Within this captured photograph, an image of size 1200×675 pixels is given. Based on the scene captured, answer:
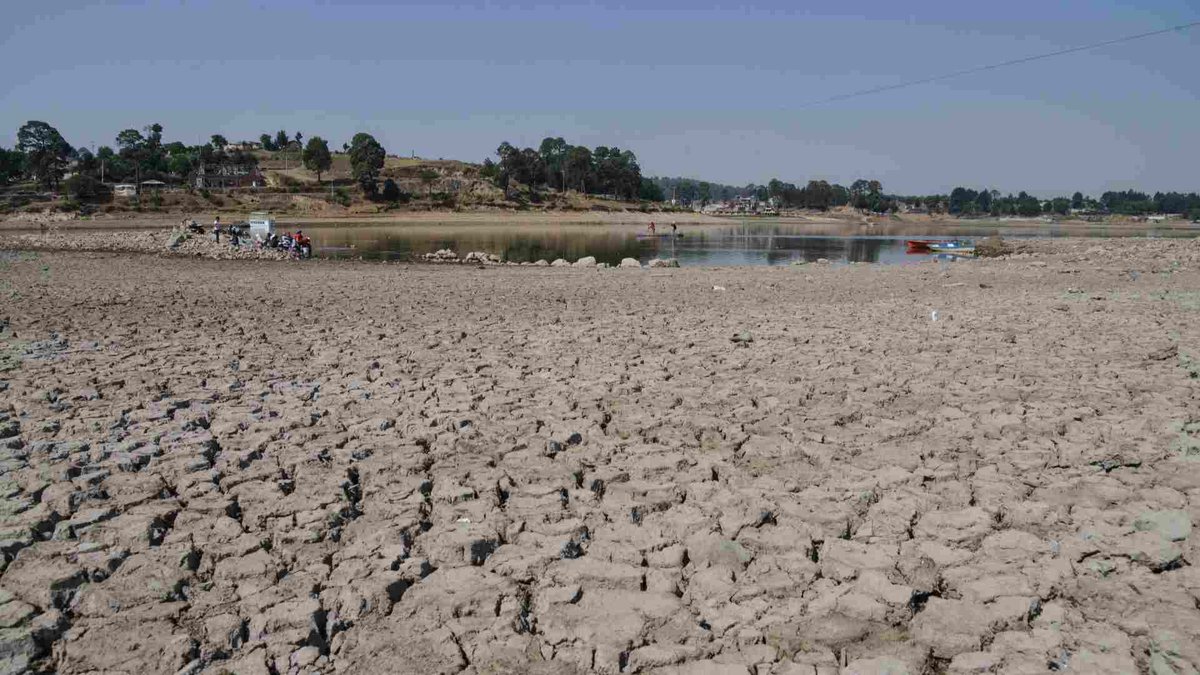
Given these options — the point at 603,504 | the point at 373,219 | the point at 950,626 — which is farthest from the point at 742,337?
the point at 373,219

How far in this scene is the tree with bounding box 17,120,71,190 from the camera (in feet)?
300

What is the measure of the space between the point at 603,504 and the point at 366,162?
345 feet

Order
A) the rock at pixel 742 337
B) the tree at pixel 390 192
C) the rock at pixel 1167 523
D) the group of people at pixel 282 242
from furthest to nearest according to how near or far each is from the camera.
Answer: the tree at pixel 390 192, the group of people at pixel 282 242, the rock at pixel 742 337, the rock at pixel 1167 523

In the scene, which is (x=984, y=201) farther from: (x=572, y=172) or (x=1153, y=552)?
(x=1153, y=552)

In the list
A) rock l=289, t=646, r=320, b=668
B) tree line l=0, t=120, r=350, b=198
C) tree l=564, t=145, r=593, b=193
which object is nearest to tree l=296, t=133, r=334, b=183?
tree line l=0, t=120, r=350, b=198

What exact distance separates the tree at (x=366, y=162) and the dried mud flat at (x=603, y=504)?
98241 mm

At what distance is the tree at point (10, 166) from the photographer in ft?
303

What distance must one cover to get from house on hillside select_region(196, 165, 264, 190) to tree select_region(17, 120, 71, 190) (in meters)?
15.5

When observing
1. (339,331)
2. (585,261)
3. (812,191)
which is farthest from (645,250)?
(812,191)

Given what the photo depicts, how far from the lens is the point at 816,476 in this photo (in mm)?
4352

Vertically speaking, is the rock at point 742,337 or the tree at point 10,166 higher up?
the tree at point 10,166

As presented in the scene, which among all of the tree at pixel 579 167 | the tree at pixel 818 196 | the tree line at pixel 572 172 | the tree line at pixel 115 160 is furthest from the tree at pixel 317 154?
the tree at pixel 818 196

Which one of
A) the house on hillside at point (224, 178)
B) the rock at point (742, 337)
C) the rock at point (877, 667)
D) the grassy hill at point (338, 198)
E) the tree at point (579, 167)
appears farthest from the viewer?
the tree at point (579, 167)

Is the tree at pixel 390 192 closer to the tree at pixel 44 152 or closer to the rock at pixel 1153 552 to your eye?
the tree at pixel 44 152
